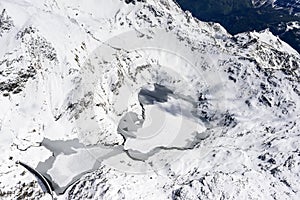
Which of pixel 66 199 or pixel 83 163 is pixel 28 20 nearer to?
pixel 83 163

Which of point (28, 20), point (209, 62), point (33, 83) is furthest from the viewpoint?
point (209, 62)

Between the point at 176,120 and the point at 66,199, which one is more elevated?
the point at 176,120

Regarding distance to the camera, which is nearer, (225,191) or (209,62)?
(225,191)

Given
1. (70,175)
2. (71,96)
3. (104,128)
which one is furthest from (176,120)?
(70,175)

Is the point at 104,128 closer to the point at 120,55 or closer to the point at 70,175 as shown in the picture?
the point at 70,175

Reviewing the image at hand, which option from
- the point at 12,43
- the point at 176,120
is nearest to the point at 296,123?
the point at 176,120

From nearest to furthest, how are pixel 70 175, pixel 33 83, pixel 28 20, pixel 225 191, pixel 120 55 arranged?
1. pixel 225 191
2. pixel 70 175
3. pixel 33 83
4. pixel 28 20
5. pixel 120 55

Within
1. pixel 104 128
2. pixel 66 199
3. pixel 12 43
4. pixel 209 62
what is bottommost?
pixel 66 199
